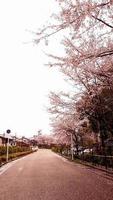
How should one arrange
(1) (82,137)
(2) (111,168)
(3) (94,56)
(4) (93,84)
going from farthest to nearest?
(1) (82,137) < (4) (93,84) < (2) (111,168) < (3) (94,56)

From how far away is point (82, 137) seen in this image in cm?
4266

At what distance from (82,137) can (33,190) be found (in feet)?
105

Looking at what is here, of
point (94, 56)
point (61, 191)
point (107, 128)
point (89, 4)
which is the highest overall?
point (89, 4)

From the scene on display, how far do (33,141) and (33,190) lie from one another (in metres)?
150

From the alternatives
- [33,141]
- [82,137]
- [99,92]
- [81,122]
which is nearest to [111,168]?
[99,92]

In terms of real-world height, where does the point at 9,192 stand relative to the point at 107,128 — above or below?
below

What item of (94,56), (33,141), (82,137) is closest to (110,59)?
(94,56)

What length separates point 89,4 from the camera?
8.76m

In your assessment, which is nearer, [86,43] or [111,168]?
[86,43]

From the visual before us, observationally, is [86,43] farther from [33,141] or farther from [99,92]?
[33,141]

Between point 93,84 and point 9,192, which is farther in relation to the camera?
point 93,84

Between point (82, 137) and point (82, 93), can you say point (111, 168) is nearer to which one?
point (82, 93)

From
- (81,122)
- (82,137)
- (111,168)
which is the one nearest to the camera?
(111,168)

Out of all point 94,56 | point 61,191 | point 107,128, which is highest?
point 94,56
